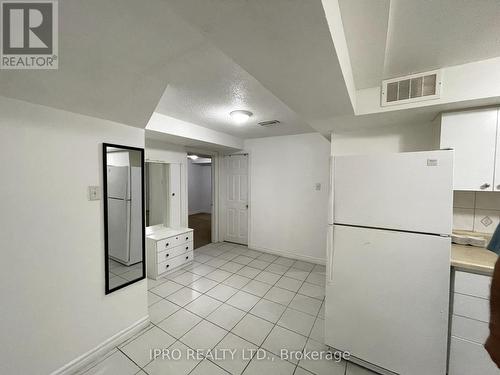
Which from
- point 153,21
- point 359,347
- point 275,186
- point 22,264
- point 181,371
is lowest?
point 181,371

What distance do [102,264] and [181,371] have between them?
43.0 inches

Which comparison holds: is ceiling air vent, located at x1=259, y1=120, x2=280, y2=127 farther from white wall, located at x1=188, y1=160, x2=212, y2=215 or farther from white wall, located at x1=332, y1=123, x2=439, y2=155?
white wall, located at x1=188, y1=160, x2=212, y2=215

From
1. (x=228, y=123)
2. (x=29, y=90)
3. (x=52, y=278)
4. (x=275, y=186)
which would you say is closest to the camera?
(x=29, y=90)

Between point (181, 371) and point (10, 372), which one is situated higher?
point (10, 372)

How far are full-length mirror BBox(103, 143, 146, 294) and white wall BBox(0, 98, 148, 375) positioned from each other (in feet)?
0.22

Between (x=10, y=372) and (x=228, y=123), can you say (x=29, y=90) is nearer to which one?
(x=10, y=372)

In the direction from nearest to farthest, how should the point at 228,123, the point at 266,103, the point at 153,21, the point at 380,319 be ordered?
1. the point at 153,21
2. the point at 380,319
3. the point at 266,103
4. the point at 228,123

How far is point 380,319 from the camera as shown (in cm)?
149

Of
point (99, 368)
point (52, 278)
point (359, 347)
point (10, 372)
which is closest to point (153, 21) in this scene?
point (52, 278)

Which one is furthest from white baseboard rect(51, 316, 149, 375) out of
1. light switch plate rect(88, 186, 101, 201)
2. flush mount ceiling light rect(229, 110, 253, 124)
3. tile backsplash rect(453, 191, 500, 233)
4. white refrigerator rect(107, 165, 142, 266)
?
tile backsplash rect(453, 191, 500, 233)

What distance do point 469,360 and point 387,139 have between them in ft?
A: 6.31

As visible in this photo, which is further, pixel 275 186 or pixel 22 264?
pixel 275 186

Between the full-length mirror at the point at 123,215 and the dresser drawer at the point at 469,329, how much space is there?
8.61 feet

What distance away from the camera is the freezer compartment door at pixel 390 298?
135 centimetres
